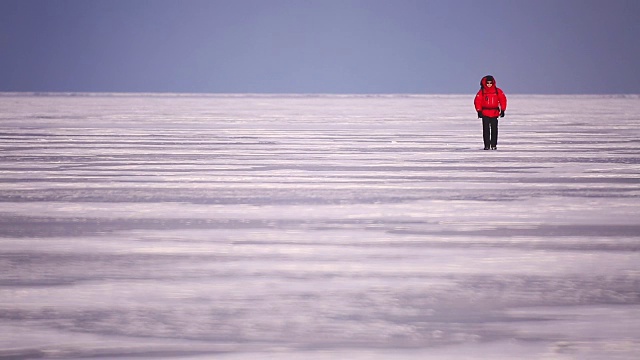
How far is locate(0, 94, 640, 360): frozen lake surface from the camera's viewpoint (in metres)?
4.65

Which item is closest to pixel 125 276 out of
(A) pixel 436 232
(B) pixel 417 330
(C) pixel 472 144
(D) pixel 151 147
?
(B) pixel 417 330

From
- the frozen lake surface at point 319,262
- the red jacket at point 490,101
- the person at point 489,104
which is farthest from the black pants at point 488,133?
the frozen lake surface at point 319,262

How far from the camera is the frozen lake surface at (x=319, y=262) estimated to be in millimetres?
4648

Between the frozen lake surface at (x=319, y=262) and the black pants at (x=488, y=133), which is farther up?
the black pants at (x=488, y=133)

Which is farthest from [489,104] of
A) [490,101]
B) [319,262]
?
[319,262]

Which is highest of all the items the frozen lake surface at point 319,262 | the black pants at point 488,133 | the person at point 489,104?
the person at point 489,104

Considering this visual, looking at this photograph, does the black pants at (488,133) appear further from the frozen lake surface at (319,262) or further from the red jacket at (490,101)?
the frozen lake surface at (319,262)

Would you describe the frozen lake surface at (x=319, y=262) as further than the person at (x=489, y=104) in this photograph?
No

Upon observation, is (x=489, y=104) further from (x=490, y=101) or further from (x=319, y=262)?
(x=319, y=262)

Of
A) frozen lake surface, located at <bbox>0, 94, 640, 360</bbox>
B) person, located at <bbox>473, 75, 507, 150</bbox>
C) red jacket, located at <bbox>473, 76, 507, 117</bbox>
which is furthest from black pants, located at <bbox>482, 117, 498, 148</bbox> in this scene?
frozen lake surface, located at <bbox>0, 94, 640, 360</bbox>

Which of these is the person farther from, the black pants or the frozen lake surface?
the frozen lake surface

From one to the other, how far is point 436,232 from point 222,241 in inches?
54.2

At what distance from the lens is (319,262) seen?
665cm

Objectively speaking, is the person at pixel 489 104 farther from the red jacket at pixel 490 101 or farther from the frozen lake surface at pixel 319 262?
the frozen lake surface at pixel 319 262
